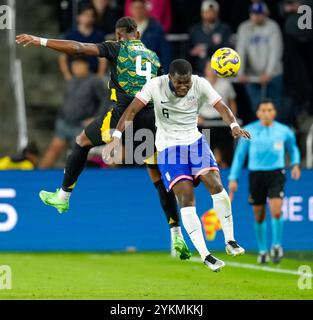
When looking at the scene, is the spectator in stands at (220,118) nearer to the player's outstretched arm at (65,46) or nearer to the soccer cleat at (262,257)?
the soccer cleat at (262,257)

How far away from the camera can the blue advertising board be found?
19.9 metres

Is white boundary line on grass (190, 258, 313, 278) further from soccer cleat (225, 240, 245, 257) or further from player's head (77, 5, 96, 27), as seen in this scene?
player's head (77, 5, 96, 27)

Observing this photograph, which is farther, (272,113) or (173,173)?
(272,113)

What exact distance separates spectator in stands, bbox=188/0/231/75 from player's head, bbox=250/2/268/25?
0.49 metres

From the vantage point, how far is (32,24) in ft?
72.6

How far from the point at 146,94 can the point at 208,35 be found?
7.53 m

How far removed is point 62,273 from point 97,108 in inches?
194

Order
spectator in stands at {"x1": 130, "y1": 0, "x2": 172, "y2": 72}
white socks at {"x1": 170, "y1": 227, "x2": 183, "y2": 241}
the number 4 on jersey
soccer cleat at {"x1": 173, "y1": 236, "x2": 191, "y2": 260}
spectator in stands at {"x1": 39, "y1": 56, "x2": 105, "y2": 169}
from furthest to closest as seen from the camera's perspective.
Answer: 1. spectator in stands at {"x1": 39, "y1": 56, "x2": 105, "y2": 169}
2. spectator in stands at {"x1": 130, "y1": 0, "x2": 172, "y2": 72}
3. white socks at {"x1": 170, "y1": 227, "x2": 183, "y2": 241}
4. soccer cleat at {"x1": 173, "y1": 236, "x2": 191, "y2": 260}
5. the number 4 on jersey

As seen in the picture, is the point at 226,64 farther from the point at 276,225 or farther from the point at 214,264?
the point at 276,225

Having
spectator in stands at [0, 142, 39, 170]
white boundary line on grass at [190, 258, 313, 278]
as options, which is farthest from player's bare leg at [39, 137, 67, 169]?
white boundary line on grass at [190, 258, 313, 278]

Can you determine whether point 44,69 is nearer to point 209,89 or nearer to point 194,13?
point 194,13

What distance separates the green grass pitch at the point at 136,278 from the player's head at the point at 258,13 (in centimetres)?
419

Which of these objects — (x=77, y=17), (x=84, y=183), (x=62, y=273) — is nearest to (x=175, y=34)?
(x=77, y=17)

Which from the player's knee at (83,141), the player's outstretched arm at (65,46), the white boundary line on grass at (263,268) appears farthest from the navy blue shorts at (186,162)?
the white boundary line on grass at (263,268)
